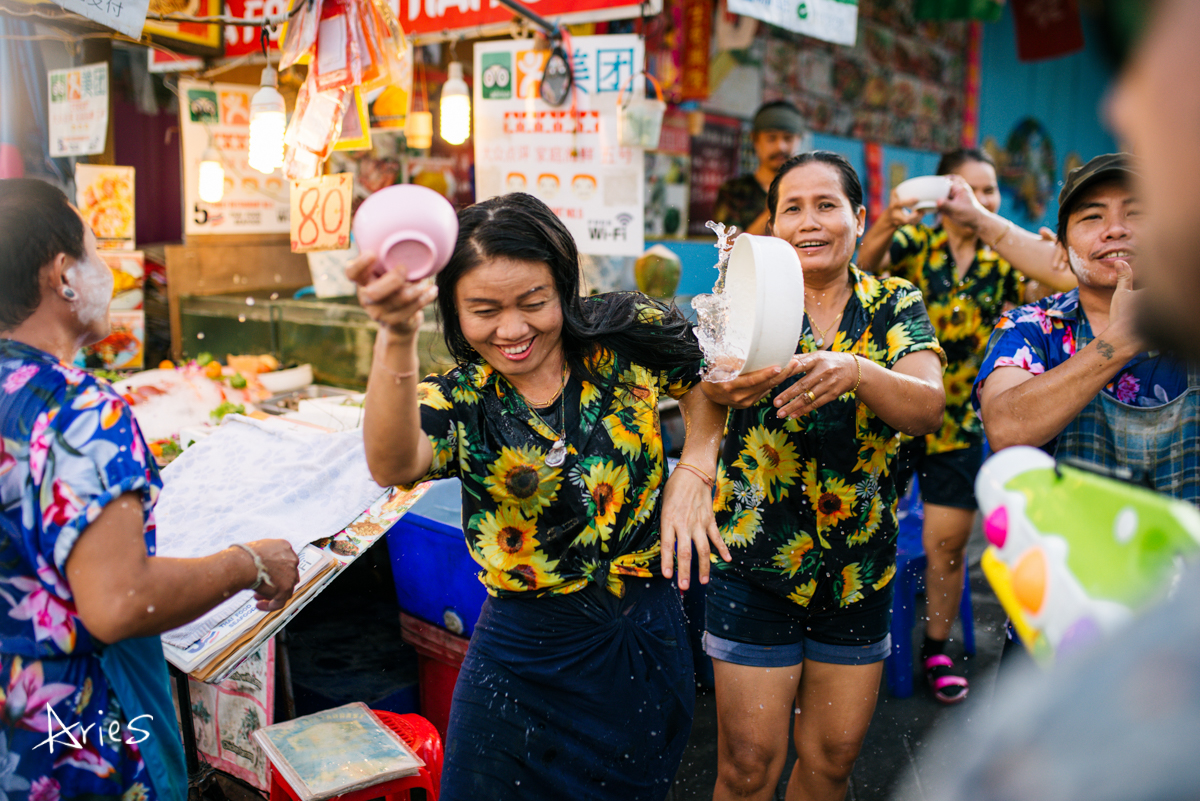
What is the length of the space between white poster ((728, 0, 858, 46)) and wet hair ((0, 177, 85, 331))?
3.12m

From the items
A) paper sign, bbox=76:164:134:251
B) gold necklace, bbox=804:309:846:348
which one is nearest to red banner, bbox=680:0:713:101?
paper sign, bbox=76:164:134:251

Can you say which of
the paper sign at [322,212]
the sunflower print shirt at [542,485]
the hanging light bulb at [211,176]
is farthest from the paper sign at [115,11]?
the sunflower print shirt at [542,485]

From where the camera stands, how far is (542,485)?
5.92ft

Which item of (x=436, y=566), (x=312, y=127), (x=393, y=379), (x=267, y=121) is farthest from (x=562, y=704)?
(x=267, y=121)

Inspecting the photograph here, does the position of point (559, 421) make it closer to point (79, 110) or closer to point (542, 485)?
point (542, 485)

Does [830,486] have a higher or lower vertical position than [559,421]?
lower

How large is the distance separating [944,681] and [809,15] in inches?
127

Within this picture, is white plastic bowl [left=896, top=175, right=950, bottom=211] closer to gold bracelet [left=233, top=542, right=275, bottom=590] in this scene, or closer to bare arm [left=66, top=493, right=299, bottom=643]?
gold bracelet [left=233, top=542, right=275, bottom=590]

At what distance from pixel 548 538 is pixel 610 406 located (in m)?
0.33

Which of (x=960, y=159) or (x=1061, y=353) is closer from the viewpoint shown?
(x=1061, y=353)

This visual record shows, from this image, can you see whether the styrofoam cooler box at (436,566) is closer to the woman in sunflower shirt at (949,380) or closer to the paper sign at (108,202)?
the woman in sunflower shirt at (949,380)

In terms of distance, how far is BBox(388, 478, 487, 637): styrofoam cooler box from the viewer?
116 inches

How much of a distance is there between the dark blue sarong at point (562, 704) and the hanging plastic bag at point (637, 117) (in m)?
2.68

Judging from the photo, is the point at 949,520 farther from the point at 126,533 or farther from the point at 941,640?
the point at 126,533
